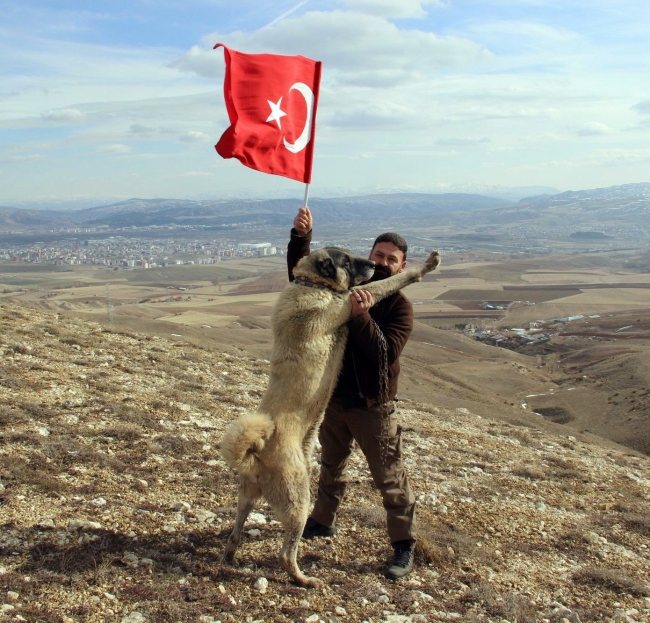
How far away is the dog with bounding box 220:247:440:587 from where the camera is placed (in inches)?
173

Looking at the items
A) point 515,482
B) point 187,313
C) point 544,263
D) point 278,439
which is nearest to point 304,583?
point 278,439

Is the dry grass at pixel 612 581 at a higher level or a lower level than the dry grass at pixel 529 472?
higher

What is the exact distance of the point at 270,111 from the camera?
231 inches

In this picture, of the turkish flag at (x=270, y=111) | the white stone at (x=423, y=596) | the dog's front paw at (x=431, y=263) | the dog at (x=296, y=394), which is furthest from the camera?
the turkish flag at (x=270, y=111)

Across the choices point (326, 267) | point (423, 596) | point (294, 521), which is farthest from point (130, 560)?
point (326, 267)

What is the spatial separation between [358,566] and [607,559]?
2980mm

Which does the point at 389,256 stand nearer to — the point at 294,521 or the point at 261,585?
the point at 294,521

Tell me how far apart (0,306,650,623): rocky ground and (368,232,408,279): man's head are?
2.62m

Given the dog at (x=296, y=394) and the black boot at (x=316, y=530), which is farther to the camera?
the black boot at (x=316, y=530)

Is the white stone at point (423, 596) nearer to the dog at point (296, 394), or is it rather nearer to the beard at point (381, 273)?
the dog at point (296, 394)

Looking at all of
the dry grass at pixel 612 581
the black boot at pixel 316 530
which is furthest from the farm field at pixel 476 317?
the black boot at pixel 316 530

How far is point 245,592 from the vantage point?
436cm

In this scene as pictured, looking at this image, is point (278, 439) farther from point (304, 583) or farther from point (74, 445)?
point (74, 445)

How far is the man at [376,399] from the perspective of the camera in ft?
15.1
